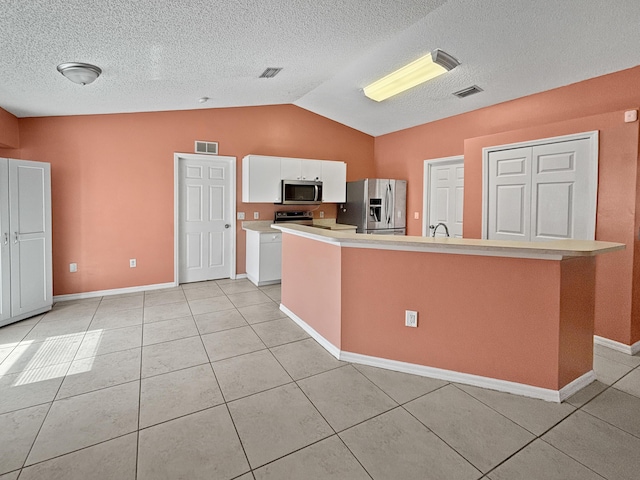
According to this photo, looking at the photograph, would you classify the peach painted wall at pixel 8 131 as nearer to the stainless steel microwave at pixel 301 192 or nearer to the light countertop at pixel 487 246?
the stainless steel microwave at pixel 301 192

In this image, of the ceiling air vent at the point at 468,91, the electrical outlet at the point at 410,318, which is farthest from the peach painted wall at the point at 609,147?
the electrical outlet at the point at 410,318

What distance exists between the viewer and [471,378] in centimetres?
222

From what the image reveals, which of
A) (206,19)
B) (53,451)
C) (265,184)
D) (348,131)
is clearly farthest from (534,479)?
(348,131)

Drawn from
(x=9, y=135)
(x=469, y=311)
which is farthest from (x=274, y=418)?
(x=9, y=135)

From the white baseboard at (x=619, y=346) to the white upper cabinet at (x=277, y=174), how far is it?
3.82 meters

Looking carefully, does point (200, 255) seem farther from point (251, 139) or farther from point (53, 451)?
point (53, 451)

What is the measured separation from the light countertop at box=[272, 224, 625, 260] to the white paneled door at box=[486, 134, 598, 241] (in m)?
1.21

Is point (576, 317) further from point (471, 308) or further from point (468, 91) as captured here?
point (468, 91)

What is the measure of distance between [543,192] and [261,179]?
3586 mm

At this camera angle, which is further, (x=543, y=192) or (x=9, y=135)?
(x=9, y=135)

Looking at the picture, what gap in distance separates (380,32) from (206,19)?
1.47 meters

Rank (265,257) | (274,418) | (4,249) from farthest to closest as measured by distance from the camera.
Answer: (265,257)
(4,249)
(274,418)

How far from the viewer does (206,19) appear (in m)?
2.20

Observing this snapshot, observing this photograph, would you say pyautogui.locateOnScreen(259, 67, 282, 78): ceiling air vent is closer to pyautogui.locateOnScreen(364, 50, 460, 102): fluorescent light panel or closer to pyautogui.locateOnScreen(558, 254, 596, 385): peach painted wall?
pyautogui.locateOnScreen(364, 50, 460, 102): fluorescent light panel
